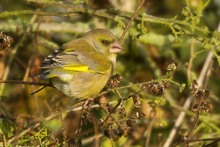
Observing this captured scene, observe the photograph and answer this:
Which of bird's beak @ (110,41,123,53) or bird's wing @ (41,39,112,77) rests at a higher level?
bird's beak @ (110,41,123,53)

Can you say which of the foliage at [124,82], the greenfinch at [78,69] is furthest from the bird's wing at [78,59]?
the foliage at [124,82]

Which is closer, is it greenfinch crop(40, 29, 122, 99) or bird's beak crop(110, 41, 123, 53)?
greenfinch crop(40, 29, 122, 99)

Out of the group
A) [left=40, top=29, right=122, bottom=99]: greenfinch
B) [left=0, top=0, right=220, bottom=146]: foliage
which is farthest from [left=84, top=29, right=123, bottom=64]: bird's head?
[left=0, top=0, right=220, bottom=146]: foliage

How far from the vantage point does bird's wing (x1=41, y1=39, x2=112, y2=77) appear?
4.01 metres

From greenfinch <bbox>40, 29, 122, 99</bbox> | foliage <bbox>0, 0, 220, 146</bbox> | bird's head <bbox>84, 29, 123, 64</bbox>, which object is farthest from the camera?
bird's head <bbox>84, 29, 123, 64</bbox>

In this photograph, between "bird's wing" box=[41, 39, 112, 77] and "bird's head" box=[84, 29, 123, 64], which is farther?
"bird's head" box=[84, 29, 123, 64]

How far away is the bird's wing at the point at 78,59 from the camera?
4.01m

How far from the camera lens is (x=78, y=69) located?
4.11m

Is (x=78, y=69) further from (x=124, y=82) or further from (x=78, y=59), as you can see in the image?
(x=124, y=82)

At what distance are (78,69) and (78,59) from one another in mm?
87

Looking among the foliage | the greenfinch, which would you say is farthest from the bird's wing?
the foliage

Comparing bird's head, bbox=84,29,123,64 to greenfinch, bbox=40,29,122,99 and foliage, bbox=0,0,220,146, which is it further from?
foliage, bbox=0,0,220,146

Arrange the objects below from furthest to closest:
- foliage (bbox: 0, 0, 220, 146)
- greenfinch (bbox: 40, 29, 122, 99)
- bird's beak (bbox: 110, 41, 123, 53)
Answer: bird's beak (bbox: 110, 41, 123, 53) → greenfinch (bbox: 40, 29, 122, 99) → foliage (bbox: 0, 0, 220, 146)

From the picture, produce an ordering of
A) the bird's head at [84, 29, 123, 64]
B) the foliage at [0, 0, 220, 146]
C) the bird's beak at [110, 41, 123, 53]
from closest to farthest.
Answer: the foliage at [0, 0, 220, 146]
the bird's beak at [110, 41, 123, 53]
the bird's head at [84, 29, 123, 64]
